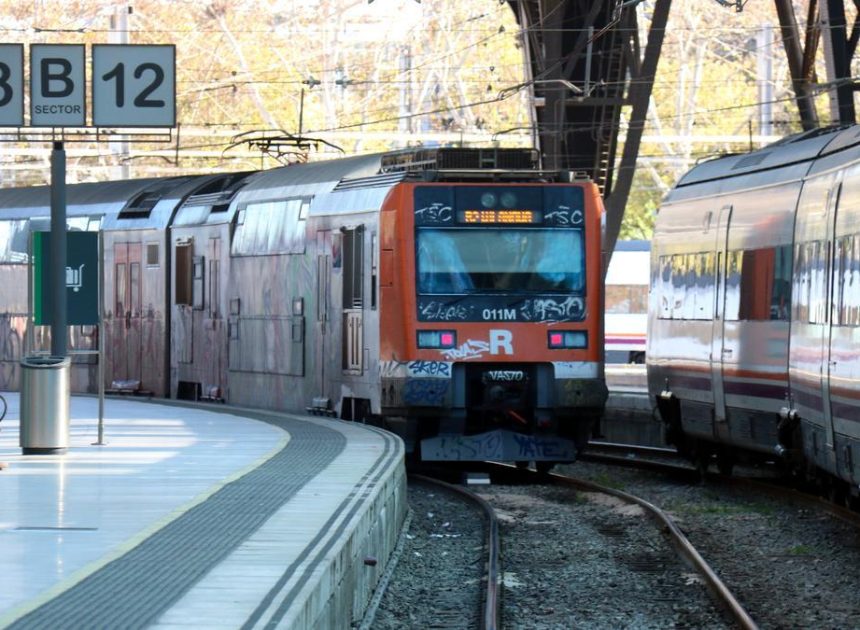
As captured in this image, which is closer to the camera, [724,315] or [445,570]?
[445,570]

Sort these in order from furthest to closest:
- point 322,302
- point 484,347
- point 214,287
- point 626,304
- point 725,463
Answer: point 626,304 < point 214,287 < point 322,302 < point 725,463 < point 484,347

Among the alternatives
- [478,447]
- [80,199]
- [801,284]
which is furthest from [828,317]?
[80,199]

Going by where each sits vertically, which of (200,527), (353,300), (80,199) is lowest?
(200,527)

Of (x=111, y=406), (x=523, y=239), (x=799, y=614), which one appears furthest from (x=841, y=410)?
(x=111, y=406)

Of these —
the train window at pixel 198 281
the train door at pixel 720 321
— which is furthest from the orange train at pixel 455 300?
the train window at pixel 198 281

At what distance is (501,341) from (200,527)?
29.4 ft

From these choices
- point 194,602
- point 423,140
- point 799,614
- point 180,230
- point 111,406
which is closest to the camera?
point 194,602

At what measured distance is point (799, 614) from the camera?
11828 millimetres

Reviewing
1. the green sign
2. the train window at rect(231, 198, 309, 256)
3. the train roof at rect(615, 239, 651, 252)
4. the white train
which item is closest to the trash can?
the green sign

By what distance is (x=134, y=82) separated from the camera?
17.1 meters

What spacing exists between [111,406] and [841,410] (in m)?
12.7

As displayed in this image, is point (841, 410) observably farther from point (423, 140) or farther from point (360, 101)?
point (360, 101)

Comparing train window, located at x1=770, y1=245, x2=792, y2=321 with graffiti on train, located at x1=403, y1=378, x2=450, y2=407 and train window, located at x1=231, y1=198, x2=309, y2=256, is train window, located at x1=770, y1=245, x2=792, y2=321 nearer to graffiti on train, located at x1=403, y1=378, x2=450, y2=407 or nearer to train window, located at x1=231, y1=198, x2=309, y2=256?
graffiti on train, located at x1=403, y1=378, x2=450, y2=407

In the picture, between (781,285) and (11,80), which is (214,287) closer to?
(11,80)
